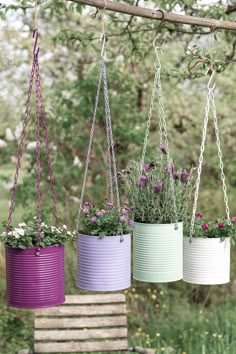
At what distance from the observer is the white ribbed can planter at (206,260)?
289 cm

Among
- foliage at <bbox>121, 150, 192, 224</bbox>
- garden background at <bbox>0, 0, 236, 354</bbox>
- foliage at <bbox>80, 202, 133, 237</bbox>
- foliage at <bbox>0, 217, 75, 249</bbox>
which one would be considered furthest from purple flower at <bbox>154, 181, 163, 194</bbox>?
garden background at <bbox>0, 0, 236, 354</bbox>

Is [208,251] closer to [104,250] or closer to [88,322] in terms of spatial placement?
[104,250]

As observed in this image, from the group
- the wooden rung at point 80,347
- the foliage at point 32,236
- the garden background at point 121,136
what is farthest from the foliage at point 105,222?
the wooden rung at point 80,347

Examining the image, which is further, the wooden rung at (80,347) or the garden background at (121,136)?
the garden background at (121,136)

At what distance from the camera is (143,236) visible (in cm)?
277

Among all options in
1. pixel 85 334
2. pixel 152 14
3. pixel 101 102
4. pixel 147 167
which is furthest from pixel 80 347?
pixel 152 14

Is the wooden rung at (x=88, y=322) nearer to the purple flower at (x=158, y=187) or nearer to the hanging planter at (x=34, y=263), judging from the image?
the purple flower at (x=158, y=187)

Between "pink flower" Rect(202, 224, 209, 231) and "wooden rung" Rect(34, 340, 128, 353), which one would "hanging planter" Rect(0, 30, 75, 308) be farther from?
"wooden rung" Rect(34, 340, 128, 353)

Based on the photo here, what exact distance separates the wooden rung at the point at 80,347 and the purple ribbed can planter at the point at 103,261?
234 centimetres

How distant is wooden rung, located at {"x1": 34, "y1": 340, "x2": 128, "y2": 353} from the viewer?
15.9 ft

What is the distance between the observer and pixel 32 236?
2459mm

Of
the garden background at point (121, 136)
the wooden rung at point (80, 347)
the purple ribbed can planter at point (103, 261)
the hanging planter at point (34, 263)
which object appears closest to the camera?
the hanging planter at point (34, 263)

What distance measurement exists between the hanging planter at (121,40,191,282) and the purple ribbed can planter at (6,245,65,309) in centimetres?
44

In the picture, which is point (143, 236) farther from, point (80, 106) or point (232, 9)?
point (80, 106)
